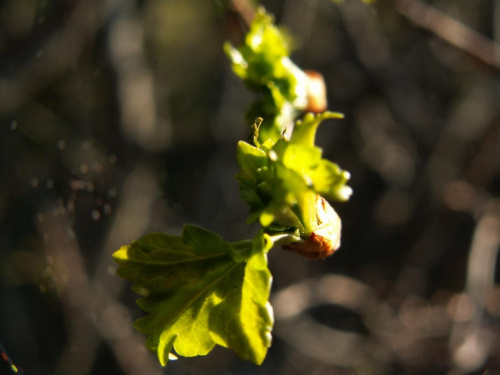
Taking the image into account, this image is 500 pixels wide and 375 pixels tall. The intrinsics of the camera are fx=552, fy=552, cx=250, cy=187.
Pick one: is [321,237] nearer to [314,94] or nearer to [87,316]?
[314,94]

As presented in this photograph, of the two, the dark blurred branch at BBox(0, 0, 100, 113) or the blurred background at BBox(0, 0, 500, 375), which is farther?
the dark blurred branch at BBox(0, 0, 100, 113)

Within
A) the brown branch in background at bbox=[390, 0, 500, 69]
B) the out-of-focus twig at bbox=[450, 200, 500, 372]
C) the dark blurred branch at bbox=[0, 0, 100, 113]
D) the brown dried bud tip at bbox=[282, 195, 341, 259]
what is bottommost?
the out-of-focus twig at bbox=[450, 200, 500, 372]

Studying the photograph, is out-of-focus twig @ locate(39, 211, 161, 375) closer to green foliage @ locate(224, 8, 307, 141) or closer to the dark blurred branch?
the dark blurred branch

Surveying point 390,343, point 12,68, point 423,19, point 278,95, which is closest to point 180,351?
point 278,95

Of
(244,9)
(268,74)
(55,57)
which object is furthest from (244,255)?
(55,57)

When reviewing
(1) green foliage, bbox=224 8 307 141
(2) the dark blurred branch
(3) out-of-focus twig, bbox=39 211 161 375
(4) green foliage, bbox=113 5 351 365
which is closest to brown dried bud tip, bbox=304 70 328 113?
(1) green foliage, bbox=224 8 307 141

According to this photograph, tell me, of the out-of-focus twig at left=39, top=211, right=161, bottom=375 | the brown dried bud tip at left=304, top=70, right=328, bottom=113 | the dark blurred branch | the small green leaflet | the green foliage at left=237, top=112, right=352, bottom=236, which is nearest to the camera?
the green foliage at left=237, top=112, right=352, bottom=236

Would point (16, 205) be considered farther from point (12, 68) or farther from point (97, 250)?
point (97, 250)

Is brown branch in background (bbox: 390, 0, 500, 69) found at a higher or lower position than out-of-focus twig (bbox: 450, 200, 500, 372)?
higher

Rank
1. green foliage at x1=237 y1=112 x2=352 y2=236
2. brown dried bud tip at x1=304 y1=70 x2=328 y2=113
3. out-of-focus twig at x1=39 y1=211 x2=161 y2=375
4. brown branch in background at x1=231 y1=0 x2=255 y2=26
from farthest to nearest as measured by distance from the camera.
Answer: out-of-focus twig at x1=39 y1=211 x2=161 y2=375, brown branch in background at x1=231 y1=0 x2=255 y2=26, brown dried bud tip at x1=304 y1=70 x2=328 y2=113, green foliage at x1=237 y1=112 x2=352 y2=236
